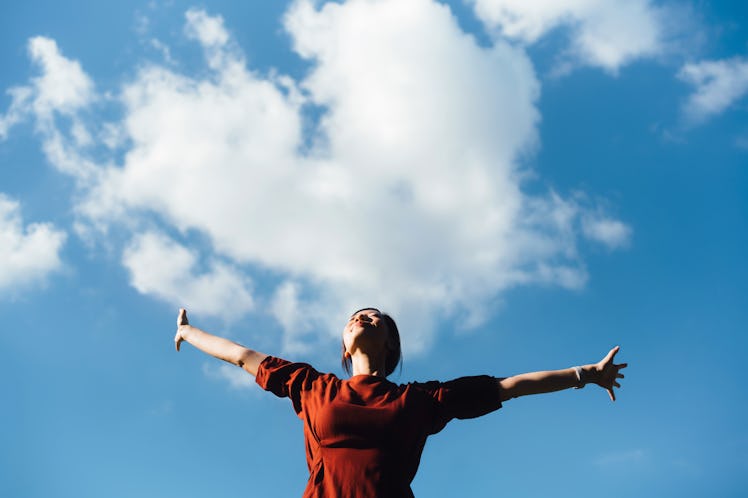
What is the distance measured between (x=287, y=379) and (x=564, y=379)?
2.37 metres

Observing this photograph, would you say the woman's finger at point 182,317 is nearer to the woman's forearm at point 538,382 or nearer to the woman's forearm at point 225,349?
the woman's forearm at point 225,349

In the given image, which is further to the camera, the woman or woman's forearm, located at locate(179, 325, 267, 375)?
woman's forearm, located at locate(179, 325, 267, 375)

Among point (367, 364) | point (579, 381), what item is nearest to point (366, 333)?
point (367, 364)

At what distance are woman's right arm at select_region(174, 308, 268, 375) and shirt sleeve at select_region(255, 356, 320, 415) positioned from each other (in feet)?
0.35

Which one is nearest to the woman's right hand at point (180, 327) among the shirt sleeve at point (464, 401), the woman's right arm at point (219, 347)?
the woman's right arm at point (219, 347)

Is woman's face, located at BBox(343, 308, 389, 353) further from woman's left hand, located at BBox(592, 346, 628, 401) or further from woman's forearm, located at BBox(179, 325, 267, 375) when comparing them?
woman's left hand, located at BBox(592, 346, 628, 401)

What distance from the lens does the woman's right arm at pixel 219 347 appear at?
5.81m

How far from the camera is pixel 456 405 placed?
5441mm

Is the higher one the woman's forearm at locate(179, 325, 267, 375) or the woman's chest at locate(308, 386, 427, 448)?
the woman's forearm at locate(179, 325, 267, 375)

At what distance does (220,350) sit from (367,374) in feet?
4.51

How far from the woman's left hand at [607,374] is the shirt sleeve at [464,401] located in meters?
0.90

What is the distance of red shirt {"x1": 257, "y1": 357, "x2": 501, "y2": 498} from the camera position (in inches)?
192

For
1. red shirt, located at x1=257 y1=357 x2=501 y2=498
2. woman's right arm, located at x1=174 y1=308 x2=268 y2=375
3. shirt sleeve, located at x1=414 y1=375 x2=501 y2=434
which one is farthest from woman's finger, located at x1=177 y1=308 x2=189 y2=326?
shirt sleeve, located at x1=414 y1=375 x2=501 y2=434

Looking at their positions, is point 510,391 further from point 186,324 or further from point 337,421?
point 186,324
